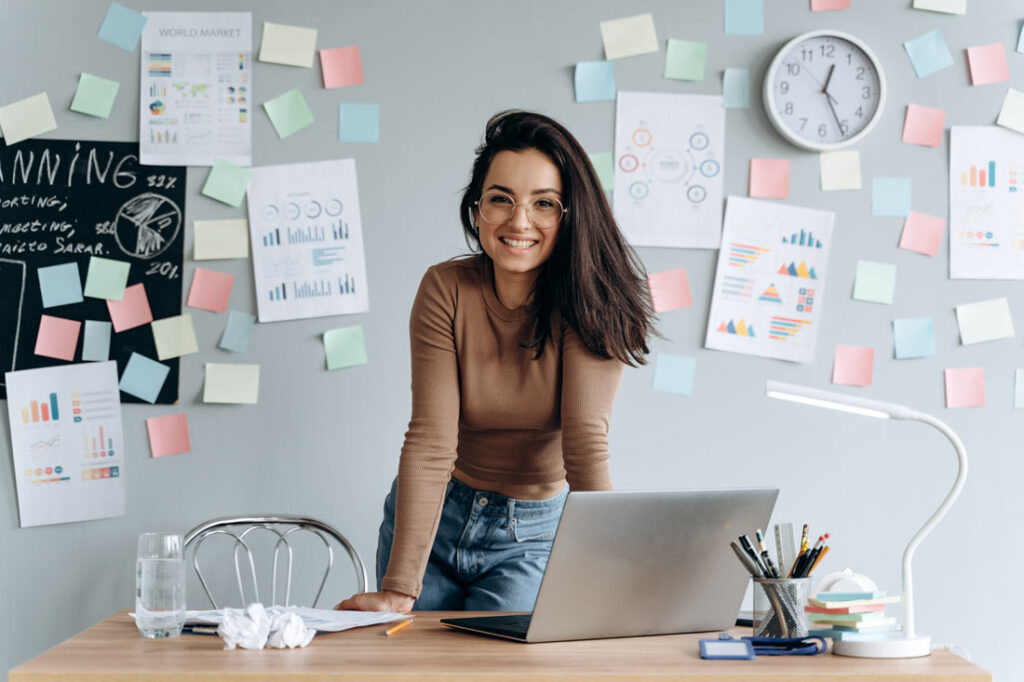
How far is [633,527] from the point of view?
4.39 feet

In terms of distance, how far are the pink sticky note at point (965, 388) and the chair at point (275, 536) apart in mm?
1606

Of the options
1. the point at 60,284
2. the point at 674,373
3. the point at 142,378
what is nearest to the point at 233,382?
the point at 142,378

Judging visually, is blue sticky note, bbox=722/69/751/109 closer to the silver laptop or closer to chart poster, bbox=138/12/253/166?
chart poster, bbox=138/12/253/166

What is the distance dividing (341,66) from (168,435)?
1049 mm

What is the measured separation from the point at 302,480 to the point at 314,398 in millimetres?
213

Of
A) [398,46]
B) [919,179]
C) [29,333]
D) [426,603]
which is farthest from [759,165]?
[29,333]

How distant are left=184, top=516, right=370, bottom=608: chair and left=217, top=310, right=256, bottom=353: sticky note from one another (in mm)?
451

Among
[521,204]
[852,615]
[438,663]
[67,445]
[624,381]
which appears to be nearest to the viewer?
[438,663]

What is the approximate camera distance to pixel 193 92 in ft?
8.56

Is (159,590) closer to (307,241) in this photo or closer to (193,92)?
(307,241)

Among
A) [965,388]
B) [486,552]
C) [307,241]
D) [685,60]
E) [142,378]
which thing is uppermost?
[685,60]

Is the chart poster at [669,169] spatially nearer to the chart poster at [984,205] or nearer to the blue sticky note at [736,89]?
the blue sticky note at [736,89]

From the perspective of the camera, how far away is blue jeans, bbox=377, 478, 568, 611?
6.03 ft

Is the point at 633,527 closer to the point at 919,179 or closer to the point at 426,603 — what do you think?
the point at 426,603
